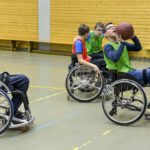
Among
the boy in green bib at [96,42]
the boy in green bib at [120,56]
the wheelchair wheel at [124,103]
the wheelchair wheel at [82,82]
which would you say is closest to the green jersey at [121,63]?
the boy in green bib at [120,56]

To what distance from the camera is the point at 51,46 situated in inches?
381

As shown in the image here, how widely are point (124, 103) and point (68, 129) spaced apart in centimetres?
62

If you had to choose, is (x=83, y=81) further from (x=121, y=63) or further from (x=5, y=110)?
(x=5, y=110)

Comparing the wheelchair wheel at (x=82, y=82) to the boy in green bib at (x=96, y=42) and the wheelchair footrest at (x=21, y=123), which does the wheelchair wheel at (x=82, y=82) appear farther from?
the wheelchair footrest at (x=21, y=123)

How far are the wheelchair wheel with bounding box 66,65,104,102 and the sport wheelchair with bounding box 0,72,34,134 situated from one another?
4.10 ft

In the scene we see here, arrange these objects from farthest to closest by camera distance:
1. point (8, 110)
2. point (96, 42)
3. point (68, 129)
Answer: point (96, 42) < point (68, 129) < point (8, 110)

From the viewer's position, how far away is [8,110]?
3613mm

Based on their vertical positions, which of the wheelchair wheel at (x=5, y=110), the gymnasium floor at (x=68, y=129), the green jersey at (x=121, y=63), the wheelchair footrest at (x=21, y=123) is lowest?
the gymnasium floor at (x=68, y=129)

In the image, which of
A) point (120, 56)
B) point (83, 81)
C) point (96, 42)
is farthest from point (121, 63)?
point (96, 42)

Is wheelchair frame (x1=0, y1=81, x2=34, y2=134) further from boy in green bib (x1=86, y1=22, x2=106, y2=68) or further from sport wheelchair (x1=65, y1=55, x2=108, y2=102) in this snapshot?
boy in green bib (x1=86, y1=22, x2=106, y2=68)

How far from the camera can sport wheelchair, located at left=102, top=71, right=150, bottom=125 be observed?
12.6ft

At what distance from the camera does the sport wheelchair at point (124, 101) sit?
386 centimetres

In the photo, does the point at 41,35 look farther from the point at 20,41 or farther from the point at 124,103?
the point at 124,103

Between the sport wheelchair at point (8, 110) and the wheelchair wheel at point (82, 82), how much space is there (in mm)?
1250
